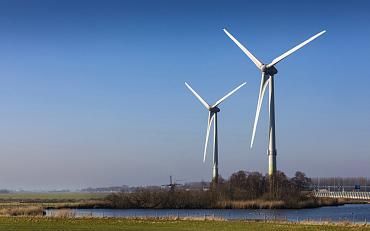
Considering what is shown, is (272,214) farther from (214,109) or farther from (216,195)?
(214,109)

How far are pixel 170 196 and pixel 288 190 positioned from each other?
22022 mm

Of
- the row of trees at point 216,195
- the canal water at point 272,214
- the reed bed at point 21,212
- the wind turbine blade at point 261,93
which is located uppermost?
the wind turbine blade at point 261,93

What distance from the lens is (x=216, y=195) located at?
117062 mm

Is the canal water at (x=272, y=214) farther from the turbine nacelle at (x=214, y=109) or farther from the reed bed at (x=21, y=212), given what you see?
the turbine nacelle at (x=214, y=109)

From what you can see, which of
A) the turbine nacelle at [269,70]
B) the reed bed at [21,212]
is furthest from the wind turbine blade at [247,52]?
the reed bed at [21,212]

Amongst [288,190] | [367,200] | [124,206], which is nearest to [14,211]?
[124,206]

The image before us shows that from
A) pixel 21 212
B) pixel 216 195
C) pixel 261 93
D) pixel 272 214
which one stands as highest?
pixel 261 93

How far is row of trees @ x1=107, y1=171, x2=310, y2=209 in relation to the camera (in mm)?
113500

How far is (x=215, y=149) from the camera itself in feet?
423

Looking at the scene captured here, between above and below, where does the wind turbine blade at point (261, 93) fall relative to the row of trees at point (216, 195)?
above

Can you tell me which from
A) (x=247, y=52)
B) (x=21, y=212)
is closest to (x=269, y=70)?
(x=247, y=52)

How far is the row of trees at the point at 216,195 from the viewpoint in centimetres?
11350

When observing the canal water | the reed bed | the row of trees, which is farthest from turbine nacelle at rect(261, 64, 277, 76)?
the reed bed

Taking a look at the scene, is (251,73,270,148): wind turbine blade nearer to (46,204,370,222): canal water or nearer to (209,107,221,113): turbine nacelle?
(46,204,370,222): canal water
